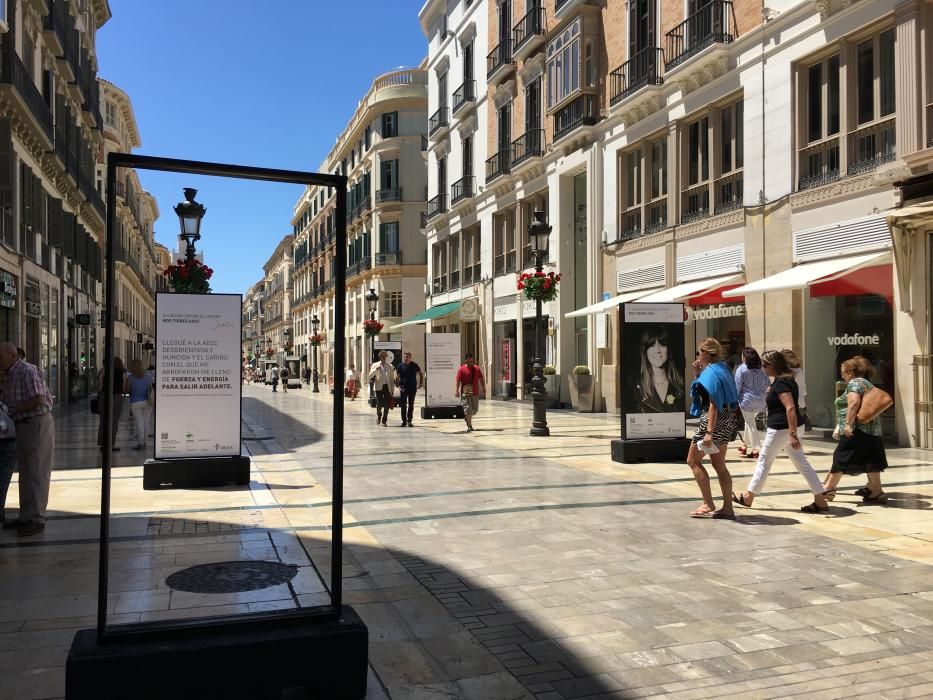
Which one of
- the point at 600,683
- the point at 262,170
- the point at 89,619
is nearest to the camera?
the point at 262,170

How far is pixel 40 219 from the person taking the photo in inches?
952

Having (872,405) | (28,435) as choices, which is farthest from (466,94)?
(28,435)

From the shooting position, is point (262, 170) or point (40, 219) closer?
point (262, 170)

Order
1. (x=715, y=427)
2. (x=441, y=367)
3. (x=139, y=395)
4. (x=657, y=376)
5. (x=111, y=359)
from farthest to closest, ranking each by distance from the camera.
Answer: (x=441, y=367) → (x=139, y=395) → (x=657, y=376) → (x=715, y=427) → (x=111, y=359)

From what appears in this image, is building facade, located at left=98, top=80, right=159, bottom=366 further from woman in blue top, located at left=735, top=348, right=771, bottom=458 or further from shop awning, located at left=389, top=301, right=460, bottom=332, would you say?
woman in blue top, located at left=735, top=348, right=771, bottom=458

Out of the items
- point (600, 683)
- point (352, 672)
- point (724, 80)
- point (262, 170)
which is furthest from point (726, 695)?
point (724, 80)

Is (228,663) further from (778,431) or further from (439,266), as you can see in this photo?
(439,266)

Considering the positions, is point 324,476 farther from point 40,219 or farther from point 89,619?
point 40,219

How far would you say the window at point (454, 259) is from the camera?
→ 35344 millimetres

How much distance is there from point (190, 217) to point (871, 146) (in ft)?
43.5

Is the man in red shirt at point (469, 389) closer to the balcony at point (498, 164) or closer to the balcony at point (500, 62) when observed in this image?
the balcony at point (498, 164)

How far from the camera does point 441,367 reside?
67.6 ft

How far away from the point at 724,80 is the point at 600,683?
1625cm

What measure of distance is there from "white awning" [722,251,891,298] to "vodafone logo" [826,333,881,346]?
52.0 inches
